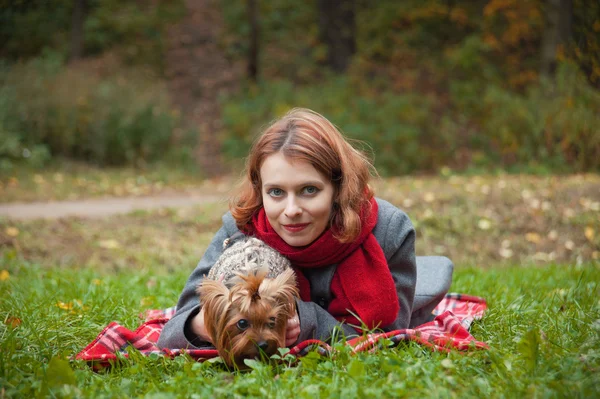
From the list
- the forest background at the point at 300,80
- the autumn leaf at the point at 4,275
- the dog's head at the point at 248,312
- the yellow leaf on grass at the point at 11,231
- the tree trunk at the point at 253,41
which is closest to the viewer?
the dog's head at the point at 248,312

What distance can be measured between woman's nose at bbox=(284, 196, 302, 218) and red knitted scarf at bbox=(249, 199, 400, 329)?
20 cm

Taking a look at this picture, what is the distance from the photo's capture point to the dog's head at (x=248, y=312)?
7.87 ft

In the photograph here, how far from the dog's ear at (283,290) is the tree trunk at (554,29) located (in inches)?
439

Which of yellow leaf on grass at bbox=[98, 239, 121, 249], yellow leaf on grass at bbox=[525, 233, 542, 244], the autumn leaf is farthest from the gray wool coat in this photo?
yellow leaf on grass at bbox=[525, 233, 542, 244]

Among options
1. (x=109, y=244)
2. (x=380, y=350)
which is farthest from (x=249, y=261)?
(x=109, y=244)

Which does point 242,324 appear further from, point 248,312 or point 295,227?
point 295,227

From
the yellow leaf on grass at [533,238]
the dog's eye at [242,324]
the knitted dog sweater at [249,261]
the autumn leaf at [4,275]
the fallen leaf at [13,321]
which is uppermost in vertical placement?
the knitted dog sweater at [249,261]

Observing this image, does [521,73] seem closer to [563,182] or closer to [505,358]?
[563,182]

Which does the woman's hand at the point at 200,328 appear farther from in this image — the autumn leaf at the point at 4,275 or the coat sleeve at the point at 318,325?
the autumn leaf at the point at 4,275

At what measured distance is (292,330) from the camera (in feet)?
8.93

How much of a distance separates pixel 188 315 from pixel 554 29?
11.9 m

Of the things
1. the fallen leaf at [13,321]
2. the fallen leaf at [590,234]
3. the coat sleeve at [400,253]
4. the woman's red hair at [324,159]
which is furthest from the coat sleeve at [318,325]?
the fallen leaf at [590,234]

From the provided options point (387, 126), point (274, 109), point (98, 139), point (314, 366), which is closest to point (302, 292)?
point (314, 366)

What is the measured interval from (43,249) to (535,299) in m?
4.86
